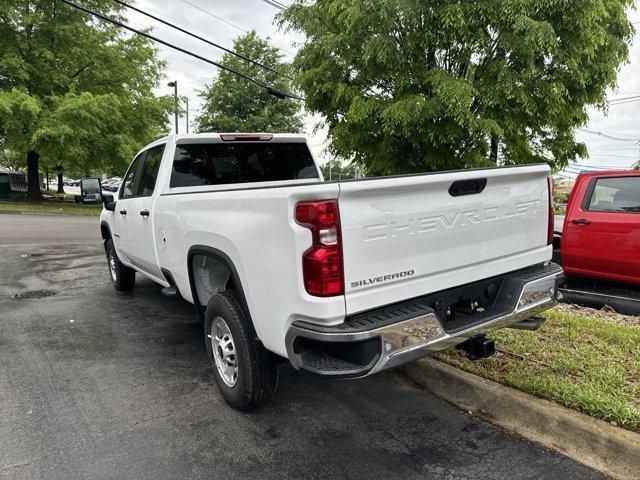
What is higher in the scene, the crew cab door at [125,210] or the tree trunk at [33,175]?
the tree trunk at [33,175]

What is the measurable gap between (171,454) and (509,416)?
83.5 inches

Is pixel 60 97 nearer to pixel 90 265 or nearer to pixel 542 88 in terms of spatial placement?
pixel 90 265

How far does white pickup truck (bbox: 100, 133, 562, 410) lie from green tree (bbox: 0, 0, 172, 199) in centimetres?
1861

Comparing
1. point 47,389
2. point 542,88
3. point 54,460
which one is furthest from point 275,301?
point 542,88

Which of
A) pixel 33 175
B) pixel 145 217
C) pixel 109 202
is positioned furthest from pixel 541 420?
pixel 33 175

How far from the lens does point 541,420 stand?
294 centimetres

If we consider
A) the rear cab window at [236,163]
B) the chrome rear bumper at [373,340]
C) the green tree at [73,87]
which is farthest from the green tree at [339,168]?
the green tree at [73,87]

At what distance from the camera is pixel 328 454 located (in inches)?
110

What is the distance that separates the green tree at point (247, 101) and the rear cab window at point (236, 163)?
1004 inches

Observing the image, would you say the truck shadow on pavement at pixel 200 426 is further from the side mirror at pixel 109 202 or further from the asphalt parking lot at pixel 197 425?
the side mirror at pixel 109 202

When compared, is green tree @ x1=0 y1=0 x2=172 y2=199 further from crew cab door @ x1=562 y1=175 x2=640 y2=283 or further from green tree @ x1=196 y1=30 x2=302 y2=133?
crew cab door @ x1=562 y1=175 x2=640 y2=283

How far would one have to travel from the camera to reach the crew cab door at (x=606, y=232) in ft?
17.5

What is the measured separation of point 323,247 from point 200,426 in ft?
5.24

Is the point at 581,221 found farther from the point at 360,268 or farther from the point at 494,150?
the point at 360,268
